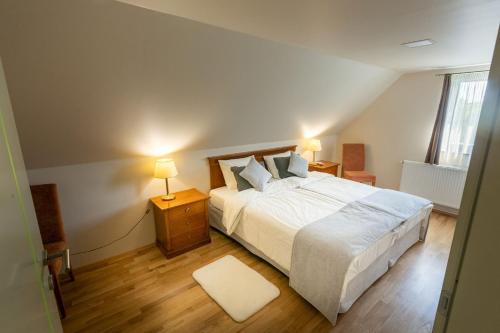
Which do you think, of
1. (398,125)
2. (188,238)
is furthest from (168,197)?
(398,125)

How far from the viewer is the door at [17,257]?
1.98 feet

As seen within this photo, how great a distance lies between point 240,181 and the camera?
3199 mm

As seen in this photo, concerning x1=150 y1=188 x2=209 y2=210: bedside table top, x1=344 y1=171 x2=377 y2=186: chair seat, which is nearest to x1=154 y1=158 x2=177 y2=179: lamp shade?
x1=150 y1=188 x2=209 y2=210: bedside table top

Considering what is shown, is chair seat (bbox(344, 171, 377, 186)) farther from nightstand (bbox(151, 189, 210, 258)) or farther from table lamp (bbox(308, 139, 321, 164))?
nightstand (bbox(151, 189, 210, 258))

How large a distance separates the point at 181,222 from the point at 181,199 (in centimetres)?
27

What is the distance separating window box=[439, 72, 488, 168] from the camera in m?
3.36

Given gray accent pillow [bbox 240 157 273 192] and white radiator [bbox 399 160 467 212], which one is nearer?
gray accent pillow [bbox 240 157 273 192]

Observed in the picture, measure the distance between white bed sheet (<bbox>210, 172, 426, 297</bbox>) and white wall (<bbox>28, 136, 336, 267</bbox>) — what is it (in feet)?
2.54

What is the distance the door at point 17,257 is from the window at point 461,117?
470 cm

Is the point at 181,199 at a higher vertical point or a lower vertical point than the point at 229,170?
lower

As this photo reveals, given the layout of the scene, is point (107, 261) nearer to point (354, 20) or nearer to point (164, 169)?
point (164, 169)

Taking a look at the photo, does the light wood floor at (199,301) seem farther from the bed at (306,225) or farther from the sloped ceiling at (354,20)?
the sloped ceiling at (354,20)

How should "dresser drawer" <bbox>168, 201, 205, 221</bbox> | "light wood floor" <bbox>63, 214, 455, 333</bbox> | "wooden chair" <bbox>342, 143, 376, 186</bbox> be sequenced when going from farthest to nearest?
"wooden chair" <bbox>342, 143, 376, 186</bbox> → "dresser drawer" <bbox>168, 201, 205, 221</bbox> → "light wood floor" <bbox>63, 214, 455, 333</bbox>

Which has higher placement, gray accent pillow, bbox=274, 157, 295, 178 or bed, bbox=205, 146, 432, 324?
gray accent pillow, bbox=274, 157, 295, 178
